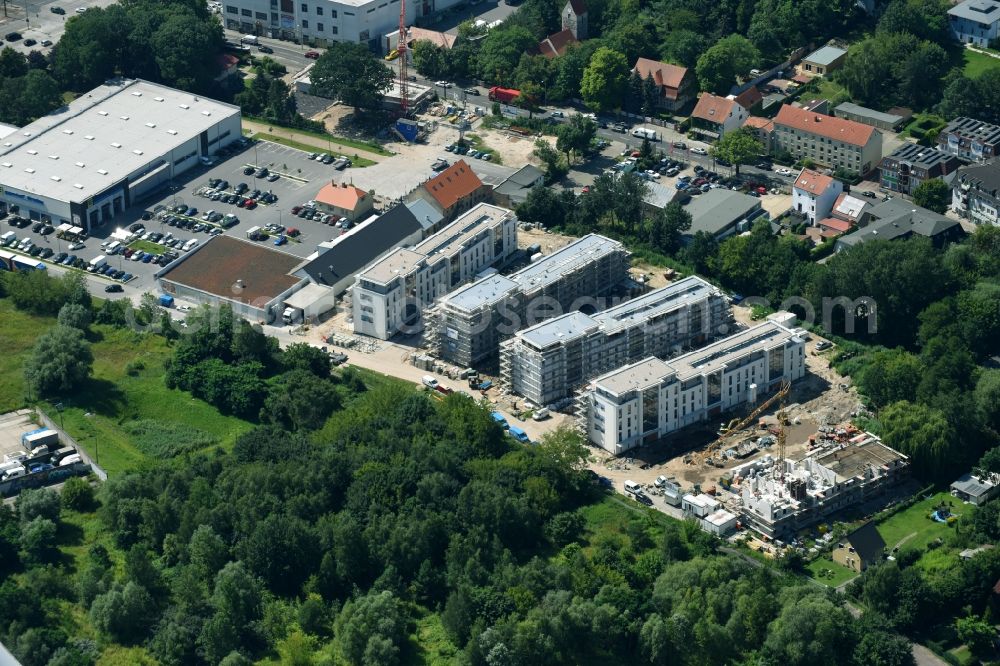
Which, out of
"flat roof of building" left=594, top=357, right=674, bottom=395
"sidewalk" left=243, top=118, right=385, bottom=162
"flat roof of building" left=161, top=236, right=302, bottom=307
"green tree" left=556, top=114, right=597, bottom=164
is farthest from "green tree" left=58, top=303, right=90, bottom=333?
"green tree" left=556, top=114, right=597, bottom=164

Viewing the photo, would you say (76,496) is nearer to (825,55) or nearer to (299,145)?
(299,145)

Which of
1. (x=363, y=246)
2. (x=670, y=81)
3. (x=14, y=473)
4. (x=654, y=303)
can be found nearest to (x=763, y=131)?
(x=670, y=81)

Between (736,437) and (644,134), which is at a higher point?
(644,134)

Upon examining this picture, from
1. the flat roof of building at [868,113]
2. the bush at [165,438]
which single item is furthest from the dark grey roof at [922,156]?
the bush at [165,438]

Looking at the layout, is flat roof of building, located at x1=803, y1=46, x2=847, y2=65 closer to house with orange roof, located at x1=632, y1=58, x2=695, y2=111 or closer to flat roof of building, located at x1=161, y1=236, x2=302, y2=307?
house with orange roof, located at x1=632, y1=58, x2=695, y2=111

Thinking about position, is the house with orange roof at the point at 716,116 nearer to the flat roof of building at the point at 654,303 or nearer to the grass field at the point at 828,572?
the flat roof of building at the point at 654,303

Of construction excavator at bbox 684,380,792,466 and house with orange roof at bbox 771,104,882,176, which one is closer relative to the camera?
construction excavator at bbox 684,380,792,466

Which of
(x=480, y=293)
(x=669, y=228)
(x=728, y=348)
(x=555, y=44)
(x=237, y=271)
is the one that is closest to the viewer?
(x=728, y=348)
